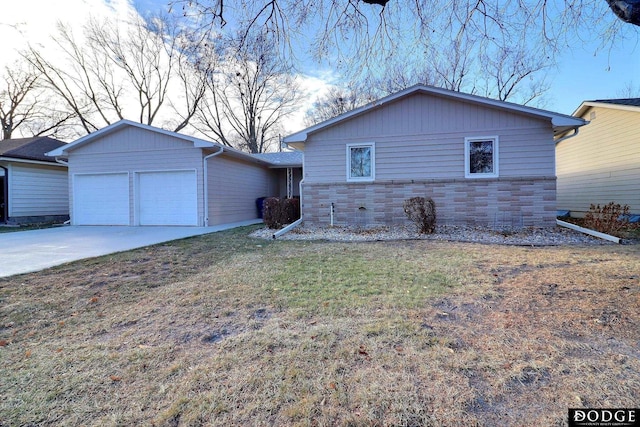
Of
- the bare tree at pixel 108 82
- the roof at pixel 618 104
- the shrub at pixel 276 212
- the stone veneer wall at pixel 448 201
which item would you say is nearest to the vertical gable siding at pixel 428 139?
the stone veneer wall at pixel 448 201

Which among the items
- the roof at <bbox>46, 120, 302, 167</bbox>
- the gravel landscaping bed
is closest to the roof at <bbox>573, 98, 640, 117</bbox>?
the gravel landscaping bed

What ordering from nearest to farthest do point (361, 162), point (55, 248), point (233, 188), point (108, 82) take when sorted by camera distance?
point (55, 248)
point (361, 162)
point (233, 188)
point (108, 82)

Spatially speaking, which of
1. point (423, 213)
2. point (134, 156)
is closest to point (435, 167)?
point (423, 213)

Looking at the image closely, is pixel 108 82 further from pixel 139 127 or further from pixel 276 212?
pixel 276 212

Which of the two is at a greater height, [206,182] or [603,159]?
[603,159]

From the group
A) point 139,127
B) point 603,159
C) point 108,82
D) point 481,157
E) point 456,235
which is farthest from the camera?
point 108,82

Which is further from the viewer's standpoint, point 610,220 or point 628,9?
point 610,220

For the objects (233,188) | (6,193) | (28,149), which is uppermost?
(28,149)

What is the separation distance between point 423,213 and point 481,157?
9.80 feet

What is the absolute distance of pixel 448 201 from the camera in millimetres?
9578

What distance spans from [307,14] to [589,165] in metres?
14.2

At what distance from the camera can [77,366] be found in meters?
2.15

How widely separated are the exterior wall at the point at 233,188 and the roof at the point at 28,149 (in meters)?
8.26

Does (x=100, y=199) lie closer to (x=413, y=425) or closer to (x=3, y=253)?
(x=3, y=253)
